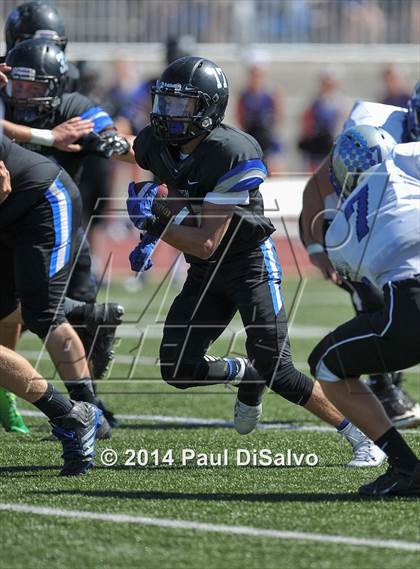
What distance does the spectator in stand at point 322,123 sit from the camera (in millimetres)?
15164

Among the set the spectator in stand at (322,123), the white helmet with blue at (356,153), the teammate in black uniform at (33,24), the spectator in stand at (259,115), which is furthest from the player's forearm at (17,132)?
the spectator in stand at (322,123)

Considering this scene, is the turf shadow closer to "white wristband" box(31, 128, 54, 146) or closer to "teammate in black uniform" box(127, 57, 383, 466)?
"teammate in black uniform" box(127, 57, 383, 466)

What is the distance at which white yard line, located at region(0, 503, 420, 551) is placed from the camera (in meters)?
3.63

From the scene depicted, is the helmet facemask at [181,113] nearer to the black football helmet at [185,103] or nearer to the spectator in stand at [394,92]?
the black football helmet at [185,103]

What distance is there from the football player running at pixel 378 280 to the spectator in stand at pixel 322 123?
35.8 feet

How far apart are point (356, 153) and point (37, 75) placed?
2246 mm

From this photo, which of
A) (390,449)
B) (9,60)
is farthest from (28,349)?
(390,449)

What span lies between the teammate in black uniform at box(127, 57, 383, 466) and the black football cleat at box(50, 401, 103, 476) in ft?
1.51

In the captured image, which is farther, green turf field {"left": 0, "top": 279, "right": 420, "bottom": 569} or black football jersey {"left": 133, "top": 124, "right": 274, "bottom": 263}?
black football jersey {"left": 133, "top": 124, "right": 274, "bottom": 263}

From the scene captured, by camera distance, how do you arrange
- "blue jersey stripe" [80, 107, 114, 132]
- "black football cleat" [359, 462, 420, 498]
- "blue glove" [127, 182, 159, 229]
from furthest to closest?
"blue jersey stripe" [80, 107, 114, 132], "blue glove" [127, 182, 159, 229], "black football cleat" [359, 462, 420, 498]

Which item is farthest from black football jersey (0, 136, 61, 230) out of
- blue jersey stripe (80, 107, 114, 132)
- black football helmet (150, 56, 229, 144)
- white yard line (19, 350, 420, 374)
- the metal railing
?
the metal railing

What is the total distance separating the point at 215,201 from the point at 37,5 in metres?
3.10

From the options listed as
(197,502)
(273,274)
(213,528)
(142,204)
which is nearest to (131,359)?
(273,274)

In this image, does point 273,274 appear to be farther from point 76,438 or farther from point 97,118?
point 97,118
